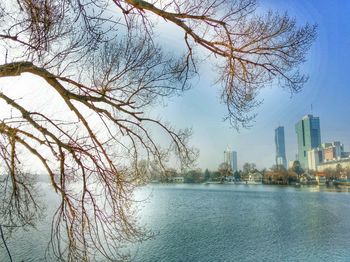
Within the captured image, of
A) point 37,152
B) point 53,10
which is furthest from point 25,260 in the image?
point 53,10

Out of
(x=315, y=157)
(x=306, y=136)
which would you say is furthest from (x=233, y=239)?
(x=306, y=136)

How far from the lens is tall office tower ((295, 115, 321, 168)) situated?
6634 inches

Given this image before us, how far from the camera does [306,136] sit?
173125 millimetres

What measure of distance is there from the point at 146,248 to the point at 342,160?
131204 millimetres

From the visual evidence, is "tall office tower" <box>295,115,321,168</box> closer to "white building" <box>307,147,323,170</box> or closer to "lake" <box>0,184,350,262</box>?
"white building" <box>307,147,323,170</box>

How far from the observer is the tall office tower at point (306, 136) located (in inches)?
6634

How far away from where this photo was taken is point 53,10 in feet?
12.5

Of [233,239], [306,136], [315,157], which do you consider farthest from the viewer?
[306,136]

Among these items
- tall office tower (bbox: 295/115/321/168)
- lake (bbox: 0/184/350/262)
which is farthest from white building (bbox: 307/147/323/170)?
lake (bbox: 0/184/350/262)

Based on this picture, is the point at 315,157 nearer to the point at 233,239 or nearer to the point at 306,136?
the point at 306,136

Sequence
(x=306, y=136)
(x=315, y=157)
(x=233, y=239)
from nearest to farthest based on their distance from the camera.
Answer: (x=233, y=239) → (x=315, y=157) → (x=306, y=136)

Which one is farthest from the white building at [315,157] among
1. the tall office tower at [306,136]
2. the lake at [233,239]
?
the lake at [233,239]

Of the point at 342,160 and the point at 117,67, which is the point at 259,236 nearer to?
the point at 117,67

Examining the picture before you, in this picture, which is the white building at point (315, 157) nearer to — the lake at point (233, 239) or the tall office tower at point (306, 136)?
the tall office tower at point (306, 136)
